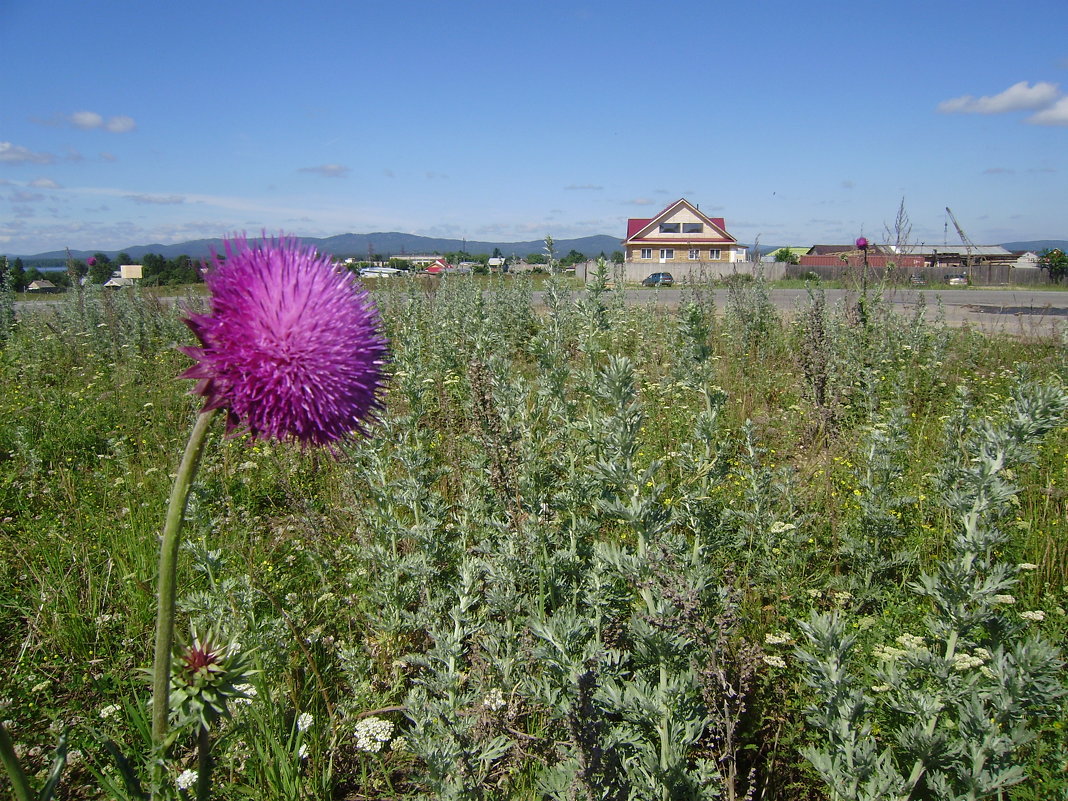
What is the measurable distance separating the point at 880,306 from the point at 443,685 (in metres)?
8.97

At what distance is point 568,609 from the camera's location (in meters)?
2.44

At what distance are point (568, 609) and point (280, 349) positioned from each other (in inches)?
62.7

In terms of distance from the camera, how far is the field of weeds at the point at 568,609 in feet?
6.52

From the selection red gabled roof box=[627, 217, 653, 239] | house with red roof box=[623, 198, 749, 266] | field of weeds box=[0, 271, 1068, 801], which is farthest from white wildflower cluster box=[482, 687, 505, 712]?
red gabled roof box=[627, 217, 653, 239]

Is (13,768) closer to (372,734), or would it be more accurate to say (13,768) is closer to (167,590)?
(167,590)

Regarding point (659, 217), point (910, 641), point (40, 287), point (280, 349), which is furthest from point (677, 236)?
point (280, 349)

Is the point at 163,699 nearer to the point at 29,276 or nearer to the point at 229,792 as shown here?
the point at 229,792

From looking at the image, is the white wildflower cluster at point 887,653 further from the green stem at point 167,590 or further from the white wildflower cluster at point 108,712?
the white wildflower cluster at point 108,712

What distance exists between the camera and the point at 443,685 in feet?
7.45

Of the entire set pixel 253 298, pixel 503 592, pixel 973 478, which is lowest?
pixel 503 592

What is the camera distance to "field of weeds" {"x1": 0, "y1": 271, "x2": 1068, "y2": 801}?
1.99 metres

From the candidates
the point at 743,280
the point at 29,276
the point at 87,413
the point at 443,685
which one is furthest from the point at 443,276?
the point at 29,276

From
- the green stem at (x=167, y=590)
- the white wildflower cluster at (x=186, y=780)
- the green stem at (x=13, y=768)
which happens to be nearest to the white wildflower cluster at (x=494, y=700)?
the white wildflower cluster at (x=186, y=780)

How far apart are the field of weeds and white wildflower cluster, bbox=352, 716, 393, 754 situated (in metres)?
0.02
